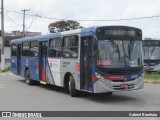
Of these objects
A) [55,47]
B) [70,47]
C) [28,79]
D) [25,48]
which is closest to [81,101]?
[70,47]

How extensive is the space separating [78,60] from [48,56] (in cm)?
393

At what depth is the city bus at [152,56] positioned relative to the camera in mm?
31250

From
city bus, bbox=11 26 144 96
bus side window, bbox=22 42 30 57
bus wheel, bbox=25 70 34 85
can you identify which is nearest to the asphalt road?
city bus, bbox=11 26 144 96

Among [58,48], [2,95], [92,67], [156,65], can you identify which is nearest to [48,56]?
[58,48]

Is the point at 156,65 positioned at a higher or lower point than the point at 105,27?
lower

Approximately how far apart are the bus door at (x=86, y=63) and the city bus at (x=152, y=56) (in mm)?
16740

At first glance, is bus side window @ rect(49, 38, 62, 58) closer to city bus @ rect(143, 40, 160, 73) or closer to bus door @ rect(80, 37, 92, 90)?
bus door @ rect(80, 37, 92, 90)

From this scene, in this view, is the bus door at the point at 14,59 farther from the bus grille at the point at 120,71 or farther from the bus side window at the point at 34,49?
the bus grille at the point at 120,71

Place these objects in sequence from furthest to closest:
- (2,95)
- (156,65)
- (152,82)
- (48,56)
→ 1. (156,65)
2. (152,82)
3. (48,56)
4. (2,95)

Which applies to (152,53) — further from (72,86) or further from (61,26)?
(61,26)

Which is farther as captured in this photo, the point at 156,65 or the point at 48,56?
the point at 156,65

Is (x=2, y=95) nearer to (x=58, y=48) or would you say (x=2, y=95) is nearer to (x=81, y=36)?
(x=58, y=48)

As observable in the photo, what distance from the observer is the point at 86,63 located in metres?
15.2

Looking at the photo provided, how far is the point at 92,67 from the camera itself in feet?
48.1
